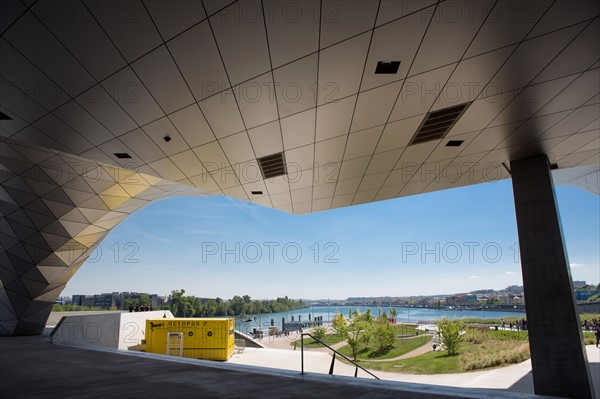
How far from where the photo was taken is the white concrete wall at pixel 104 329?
49.1ft

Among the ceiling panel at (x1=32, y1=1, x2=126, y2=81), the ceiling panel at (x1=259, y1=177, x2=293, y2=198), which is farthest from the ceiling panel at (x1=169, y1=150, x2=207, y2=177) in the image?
the ceiling panel at (x1=32, y1=1, x2=126, y2=81)

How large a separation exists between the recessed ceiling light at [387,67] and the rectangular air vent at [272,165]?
12.7 feet

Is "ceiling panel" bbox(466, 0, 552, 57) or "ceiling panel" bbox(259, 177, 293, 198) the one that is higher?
"ceiling panel" bbox(466, 0, 552, 57)

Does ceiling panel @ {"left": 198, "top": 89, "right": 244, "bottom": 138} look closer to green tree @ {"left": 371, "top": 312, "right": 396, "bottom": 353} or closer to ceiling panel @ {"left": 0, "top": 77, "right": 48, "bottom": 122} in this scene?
ceiling panel @ {"left": 0, "top": 77, "right": 48, "bottom": 122}

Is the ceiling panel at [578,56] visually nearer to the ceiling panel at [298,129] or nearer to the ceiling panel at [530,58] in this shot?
the ceiling panel at [530,58]

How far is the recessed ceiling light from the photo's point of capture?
17.3 feet

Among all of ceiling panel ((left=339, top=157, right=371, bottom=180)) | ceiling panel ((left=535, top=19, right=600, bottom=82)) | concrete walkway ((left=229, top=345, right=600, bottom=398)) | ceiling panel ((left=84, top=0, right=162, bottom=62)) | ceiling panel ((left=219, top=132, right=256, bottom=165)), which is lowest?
concrete walkway ((left=229, top=345, right=600, bottom=398))

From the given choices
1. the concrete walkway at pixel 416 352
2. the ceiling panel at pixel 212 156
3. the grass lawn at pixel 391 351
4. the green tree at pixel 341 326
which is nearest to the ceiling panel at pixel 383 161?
the ceiling panel at pixel 212 156

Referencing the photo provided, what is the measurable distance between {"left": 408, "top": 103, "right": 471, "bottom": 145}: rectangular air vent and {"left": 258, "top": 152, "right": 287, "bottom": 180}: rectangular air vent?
11.7 feet

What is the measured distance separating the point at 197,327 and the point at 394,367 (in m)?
23.3

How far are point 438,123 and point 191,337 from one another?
19.7 m

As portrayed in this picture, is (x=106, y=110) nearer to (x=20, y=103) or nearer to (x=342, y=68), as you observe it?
(x=20, y=103)

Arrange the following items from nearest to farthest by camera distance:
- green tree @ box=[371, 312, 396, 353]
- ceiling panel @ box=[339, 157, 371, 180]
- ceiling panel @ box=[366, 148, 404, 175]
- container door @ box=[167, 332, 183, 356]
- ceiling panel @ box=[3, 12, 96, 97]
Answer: ceiling panel @ box=[3, 12, 96, 97] < ceiling panel @ box=[366, 148, 404, 175] < ceiling panel @ box=[339, 157, 371, 180] < container door @ box=[167, 332, 183, 356] < green tree @ box=[371, 312, 396, 353]

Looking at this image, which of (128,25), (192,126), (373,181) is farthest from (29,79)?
(373,181)
